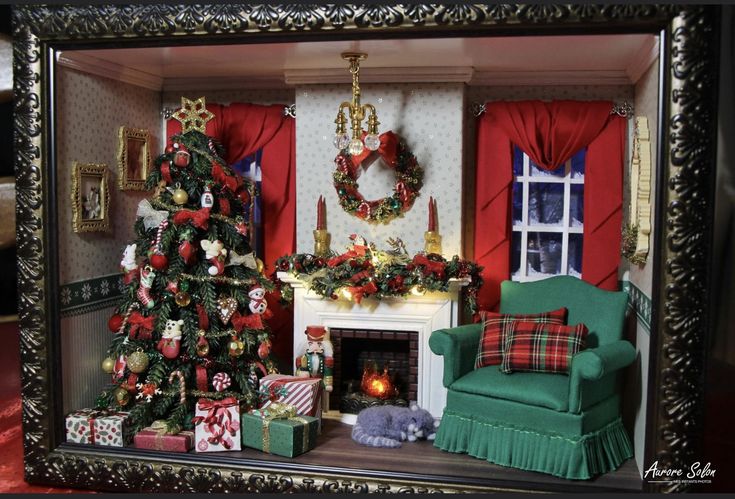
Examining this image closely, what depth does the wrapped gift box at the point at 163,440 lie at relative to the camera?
15.3ft

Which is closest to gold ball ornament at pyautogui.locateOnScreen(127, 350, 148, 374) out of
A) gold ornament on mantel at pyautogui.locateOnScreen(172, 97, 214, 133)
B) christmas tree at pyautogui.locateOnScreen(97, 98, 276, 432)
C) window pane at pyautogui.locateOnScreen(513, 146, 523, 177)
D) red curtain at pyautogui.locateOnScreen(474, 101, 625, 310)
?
christmas tree at pyautogui.locateOnScreen(97, 98, 276, 432)

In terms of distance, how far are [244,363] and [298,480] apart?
1.05 metres

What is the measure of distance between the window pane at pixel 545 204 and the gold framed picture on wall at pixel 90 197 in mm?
2980

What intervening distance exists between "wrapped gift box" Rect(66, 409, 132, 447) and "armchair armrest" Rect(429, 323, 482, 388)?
1.95 meters

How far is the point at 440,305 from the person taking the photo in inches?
207

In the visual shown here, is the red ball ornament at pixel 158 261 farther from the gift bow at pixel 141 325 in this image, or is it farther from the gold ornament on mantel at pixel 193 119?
the gold ornament on mantel at pixel 193 119

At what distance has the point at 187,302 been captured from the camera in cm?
493

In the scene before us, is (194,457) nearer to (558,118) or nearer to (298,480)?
(298,480)

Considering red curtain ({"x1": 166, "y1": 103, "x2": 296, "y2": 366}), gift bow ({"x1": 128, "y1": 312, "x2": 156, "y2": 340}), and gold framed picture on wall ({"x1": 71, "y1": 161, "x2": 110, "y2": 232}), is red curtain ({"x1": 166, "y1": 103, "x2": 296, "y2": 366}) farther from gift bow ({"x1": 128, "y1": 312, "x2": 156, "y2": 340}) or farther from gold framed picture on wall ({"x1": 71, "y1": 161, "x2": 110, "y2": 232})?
gift bow ({"x1": 128, "y1": 312, "x2": 156, "y2": 340})

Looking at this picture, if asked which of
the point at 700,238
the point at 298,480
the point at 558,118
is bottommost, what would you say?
the point at 298,480

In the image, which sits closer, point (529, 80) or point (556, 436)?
point (556, 436)

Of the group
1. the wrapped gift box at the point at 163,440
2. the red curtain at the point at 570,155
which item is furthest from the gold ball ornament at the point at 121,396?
the red curtain at the point at 570,155

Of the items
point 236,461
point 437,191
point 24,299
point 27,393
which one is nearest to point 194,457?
point 236,461

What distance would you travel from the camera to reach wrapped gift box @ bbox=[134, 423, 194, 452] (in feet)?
15.3
